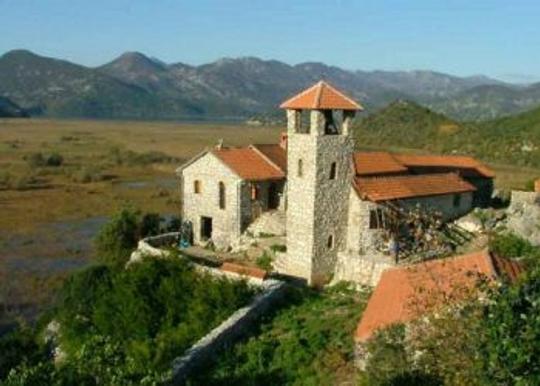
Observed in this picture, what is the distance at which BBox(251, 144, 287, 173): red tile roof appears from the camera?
37.0 metres

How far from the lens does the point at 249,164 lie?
36.5 m

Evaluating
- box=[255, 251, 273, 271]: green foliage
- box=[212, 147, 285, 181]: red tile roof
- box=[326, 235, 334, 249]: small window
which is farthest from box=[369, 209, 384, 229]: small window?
box=[212, 147, 285, 181]: red tile roof

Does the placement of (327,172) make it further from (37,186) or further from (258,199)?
(37,186)

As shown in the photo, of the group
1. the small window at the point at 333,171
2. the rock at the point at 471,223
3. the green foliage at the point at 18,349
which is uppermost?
the small window at the point at 333,171

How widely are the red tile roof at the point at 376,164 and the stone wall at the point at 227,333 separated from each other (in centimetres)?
956

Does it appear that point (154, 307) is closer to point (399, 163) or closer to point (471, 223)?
point (471, 223)

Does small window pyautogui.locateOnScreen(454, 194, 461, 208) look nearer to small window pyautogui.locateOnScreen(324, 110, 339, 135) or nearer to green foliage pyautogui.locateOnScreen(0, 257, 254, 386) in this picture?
small window pyautogui.locateOnScreen(324, 110, 339, 135)

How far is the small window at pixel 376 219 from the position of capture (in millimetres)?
30797

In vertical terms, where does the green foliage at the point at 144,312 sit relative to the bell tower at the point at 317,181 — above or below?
below

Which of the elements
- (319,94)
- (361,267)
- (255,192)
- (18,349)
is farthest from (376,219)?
(18,349)

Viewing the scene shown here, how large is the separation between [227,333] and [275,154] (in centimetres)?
1622

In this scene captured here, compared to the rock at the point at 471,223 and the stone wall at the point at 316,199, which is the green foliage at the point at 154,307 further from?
the rock at the point at 471,223

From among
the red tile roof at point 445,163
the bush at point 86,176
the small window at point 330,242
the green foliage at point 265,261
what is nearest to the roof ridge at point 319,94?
the small window at point 330,242

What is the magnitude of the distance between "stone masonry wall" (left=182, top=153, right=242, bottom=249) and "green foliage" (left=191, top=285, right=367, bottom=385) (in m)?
10.3
